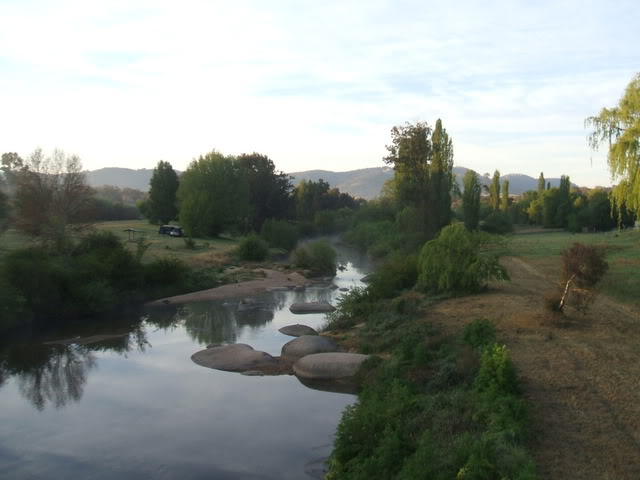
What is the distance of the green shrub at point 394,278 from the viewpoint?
30.6 m

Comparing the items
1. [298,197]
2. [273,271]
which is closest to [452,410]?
[273,271]

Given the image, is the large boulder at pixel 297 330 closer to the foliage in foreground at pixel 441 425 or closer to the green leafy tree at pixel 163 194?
the foliage in foreground at pixel 441 425

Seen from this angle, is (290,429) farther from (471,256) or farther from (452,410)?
(471,256)

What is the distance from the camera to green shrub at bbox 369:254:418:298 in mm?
30598

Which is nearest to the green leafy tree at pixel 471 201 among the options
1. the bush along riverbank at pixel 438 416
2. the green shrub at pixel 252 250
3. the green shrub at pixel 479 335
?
the green shrub at pixel 252 250

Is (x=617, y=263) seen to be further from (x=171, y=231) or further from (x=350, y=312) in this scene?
(x=171, y=231)

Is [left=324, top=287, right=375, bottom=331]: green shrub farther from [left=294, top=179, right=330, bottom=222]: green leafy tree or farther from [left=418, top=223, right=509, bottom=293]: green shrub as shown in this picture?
[left=294, top=179, right=330, bottom=222]: green leafy tree

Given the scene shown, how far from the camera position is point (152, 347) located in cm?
2603

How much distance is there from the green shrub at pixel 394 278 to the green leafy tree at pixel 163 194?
165 ft

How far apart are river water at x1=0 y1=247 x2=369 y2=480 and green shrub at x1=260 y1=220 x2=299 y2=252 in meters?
38.0

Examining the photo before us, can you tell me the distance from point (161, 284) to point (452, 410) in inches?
1162

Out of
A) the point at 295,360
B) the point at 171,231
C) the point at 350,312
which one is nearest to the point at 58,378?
the point at 295,360

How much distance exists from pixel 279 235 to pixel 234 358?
4423cm

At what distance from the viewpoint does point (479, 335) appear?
58.2ft
